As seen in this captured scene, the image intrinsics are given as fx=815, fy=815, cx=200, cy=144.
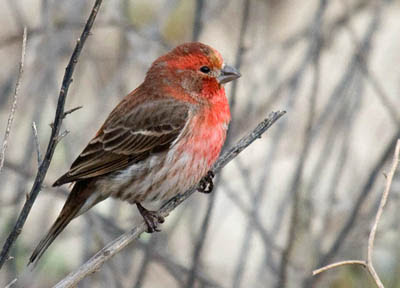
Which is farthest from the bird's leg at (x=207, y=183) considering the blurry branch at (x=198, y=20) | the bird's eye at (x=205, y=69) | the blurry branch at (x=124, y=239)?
the blurry branch at (x=198, y=20)

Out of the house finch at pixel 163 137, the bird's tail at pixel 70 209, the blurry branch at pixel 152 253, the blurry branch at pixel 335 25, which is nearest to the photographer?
the bird's tail at pixel 70 209

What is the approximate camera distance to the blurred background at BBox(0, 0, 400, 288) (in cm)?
548

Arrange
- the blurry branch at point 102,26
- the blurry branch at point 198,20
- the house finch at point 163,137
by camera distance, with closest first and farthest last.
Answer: the house finch at point 163,137 → the blurry branch at point 198,20 → the blurry branch at point 102,26

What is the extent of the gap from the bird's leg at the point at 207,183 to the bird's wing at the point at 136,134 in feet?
1.00

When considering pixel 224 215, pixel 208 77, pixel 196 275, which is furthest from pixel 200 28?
pixel 224 215

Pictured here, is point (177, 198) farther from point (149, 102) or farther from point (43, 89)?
point (43, 89)

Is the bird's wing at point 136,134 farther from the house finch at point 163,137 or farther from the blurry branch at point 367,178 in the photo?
the blurry branch at point 367,178

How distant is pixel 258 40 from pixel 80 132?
5.39ft

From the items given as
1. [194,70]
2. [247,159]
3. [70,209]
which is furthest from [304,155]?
[247,159]

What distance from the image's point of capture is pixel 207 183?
5023 millimetres

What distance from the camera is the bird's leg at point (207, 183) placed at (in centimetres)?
498

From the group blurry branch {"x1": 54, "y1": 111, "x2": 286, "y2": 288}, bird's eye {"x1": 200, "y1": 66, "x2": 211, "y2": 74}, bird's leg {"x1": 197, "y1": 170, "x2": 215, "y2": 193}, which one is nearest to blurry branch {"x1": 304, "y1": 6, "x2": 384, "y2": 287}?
bird's leg {"x1": 197, "y1": 170, "x2": 215, "y2": 193}

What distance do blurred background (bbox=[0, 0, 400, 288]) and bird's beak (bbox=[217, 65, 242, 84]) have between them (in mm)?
92

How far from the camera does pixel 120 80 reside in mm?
6273
